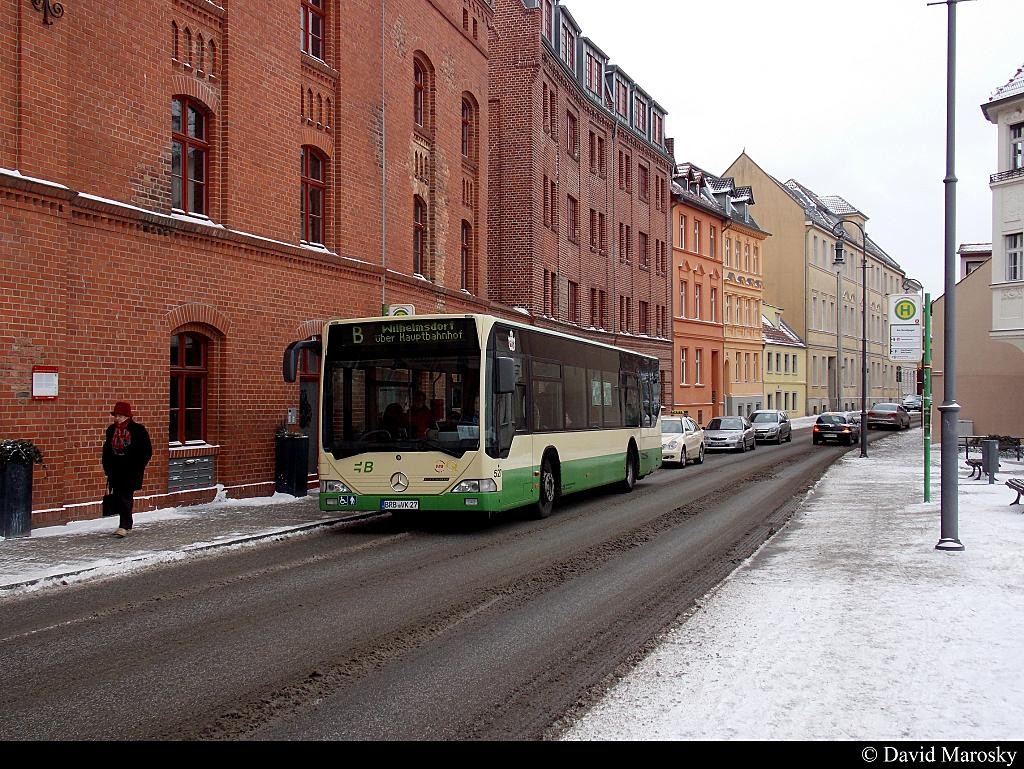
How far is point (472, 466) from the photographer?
45.3 ft

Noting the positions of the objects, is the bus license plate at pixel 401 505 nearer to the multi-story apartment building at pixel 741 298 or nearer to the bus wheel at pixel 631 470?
the bus wheel at pixel 631 470

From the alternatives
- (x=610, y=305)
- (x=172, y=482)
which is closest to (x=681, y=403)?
(x=610, y=305)

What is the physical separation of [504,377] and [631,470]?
866 centimetres

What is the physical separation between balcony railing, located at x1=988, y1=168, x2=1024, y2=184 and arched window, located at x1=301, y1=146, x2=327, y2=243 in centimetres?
2278

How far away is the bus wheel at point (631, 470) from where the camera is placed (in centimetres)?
2172

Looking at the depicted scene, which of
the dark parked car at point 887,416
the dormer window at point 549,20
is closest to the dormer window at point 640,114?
the dormer window at point 549,20

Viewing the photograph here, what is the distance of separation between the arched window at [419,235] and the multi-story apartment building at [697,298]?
2869 cm

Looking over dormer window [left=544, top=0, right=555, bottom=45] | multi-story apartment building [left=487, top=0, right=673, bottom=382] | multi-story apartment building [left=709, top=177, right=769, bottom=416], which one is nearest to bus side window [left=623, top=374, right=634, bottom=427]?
multi-story apartment building [left=487, top=0, right=673, bottom=382]

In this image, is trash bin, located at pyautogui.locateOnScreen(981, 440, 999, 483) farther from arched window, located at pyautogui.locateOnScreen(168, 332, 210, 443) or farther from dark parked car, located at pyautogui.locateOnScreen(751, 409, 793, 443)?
dark parked car, located at pyautogui.locateOnScreen(751, 409, 793, 443)

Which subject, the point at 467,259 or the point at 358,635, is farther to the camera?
the point at 467,259

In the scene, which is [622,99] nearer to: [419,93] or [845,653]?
[419,93]

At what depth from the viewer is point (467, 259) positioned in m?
30.9

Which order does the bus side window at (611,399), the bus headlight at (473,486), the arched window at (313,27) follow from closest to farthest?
the bus headlight at (473,486)
the bus side window at (611,399)
the arched window at (313,27)

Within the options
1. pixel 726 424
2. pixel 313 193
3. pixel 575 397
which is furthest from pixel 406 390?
pixel 726 424
